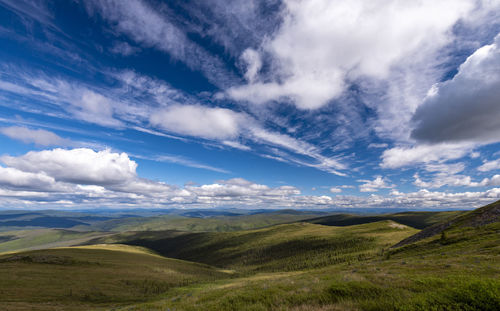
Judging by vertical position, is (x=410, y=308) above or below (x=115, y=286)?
above

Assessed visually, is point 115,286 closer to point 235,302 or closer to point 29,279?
point 29,279

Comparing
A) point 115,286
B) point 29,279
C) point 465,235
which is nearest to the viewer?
point 465,235

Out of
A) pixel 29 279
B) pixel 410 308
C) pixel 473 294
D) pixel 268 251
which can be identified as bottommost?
pixel 268 251

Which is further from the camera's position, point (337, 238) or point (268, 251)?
point (268, 251)

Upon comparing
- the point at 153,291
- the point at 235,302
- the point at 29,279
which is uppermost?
the point at 235,302

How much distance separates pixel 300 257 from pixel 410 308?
14668 cm

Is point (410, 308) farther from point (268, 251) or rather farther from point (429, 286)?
point (268, 251)

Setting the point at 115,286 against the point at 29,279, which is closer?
the point at 29,279

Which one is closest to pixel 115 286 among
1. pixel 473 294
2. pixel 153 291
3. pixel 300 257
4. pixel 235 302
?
pixel 153 291

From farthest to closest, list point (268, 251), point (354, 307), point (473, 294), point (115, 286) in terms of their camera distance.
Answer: point (268, 251)
point (115, 286)
point (354, 307)
point (473, 294)

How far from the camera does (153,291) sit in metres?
56.9

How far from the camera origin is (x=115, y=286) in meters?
54.6

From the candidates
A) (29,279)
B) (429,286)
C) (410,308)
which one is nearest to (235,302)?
(410,308)

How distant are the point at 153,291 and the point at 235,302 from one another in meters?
58.3
